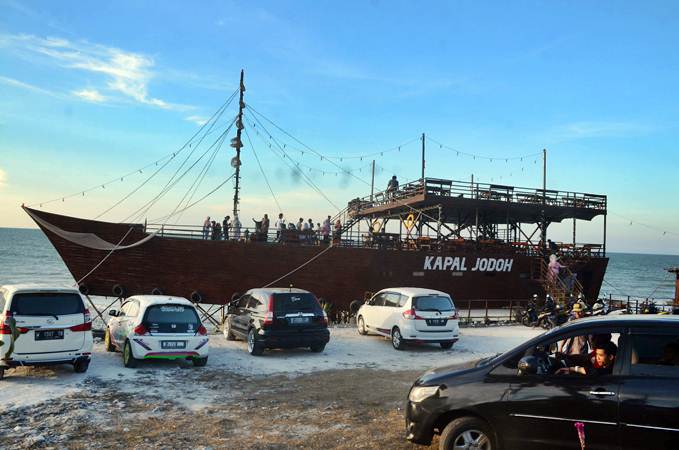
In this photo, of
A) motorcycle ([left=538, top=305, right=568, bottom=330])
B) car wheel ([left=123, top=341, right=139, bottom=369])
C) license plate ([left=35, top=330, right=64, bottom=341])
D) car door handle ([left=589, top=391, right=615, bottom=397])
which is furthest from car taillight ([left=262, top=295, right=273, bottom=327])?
motorcycle ([left=538, top=305, right=568, bottom=330])

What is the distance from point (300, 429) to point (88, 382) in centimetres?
434

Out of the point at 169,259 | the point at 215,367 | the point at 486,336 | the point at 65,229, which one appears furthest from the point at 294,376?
the point at 65,229

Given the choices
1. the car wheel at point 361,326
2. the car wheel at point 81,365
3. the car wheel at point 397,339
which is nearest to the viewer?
the car wheel at point 81,365

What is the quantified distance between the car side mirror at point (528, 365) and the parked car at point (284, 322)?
7.50 meters

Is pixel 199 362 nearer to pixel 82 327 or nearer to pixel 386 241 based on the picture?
pixel 82 327

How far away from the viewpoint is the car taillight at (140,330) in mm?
10250

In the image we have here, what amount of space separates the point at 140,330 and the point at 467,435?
6975 mm

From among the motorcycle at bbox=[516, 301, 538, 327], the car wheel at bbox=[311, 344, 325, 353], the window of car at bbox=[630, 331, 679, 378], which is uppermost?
the window of car at bbox=[630, 331, 679, 378]

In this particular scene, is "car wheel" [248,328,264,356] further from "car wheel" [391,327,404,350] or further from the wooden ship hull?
the wooden ship hull

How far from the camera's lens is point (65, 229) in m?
20.4

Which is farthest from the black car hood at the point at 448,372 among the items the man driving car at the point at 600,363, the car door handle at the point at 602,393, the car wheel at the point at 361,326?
the car wheel at the point at 361,326

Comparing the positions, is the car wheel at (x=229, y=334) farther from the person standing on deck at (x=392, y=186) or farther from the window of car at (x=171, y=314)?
the person standing on deck at (x=392, y=186)

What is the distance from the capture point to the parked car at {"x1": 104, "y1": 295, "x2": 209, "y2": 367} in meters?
10.3

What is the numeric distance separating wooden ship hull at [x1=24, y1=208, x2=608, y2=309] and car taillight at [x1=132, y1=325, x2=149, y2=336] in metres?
9.92
